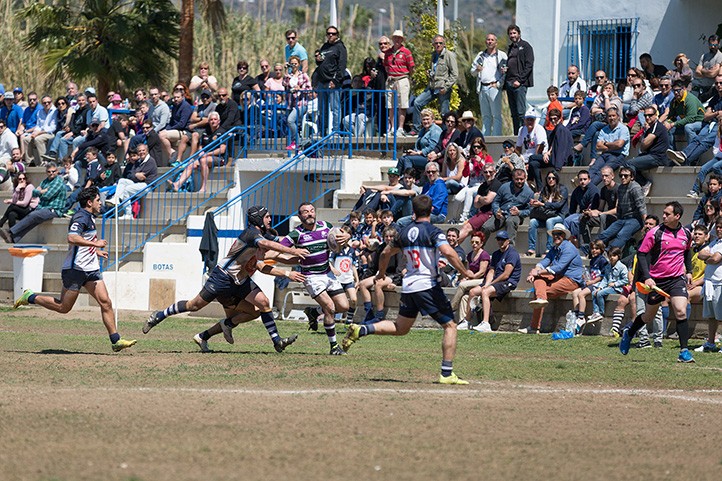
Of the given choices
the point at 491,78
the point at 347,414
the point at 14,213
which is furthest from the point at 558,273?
the point at 14,213

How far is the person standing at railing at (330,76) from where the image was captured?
25.6 m

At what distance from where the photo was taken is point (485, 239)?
2156 cm

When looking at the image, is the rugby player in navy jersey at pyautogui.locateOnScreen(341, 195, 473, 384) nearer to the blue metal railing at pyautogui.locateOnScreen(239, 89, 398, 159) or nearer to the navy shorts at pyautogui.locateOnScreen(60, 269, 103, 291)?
the navy shorts at pyautogui.locateOnScreen(60, 269, 103, 291)

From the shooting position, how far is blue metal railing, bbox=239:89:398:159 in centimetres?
2614

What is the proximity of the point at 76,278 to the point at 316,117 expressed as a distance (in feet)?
40.1

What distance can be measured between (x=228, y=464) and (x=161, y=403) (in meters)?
A: 2.55

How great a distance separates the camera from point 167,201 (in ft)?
87.7

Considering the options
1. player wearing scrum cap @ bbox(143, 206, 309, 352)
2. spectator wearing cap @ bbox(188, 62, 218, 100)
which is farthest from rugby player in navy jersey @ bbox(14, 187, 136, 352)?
spectator wearing cap @ bbox(188, 62, 218, 100)

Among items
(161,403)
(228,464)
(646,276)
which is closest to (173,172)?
(646,276)

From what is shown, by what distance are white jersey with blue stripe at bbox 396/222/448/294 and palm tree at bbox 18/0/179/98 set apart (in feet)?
71.4

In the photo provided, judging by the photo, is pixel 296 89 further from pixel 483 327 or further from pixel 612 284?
pixel 612 284

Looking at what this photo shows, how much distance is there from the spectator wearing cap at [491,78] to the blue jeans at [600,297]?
20.1 ft

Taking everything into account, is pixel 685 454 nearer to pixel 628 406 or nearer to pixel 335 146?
pixel 628 406

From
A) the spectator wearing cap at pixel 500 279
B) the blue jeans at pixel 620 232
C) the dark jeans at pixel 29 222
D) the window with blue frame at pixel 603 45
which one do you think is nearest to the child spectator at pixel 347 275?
the spectator wearing cap at pixel 500 279
